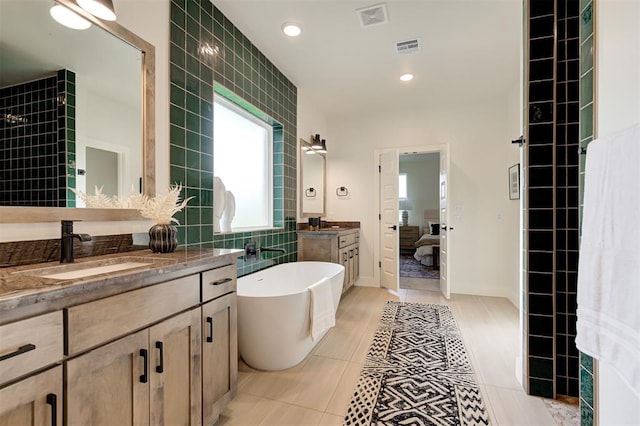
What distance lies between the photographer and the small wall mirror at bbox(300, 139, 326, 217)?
395cm

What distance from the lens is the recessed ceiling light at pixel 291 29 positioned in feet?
8.06

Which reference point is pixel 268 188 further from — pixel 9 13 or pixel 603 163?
pixel 603 163

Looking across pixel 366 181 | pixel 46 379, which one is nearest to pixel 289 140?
pixel 366 181

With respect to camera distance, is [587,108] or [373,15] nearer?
[587,108]

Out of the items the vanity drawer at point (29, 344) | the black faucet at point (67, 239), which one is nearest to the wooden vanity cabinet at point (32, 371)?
the vanity drawer at point (29, 344)

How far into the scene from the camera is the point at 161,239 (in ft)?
5.23

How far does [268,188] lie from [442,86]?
2430 mm

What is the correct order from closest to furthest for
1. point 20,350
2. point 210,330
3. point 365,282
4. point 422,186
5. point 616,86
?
point 20,350 → point 616,86 → point 210,330 → point 365,282 → point 422,186

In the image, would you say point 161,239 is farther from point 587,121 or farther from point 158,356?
point 587,121

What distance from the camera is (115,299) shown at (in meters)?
1.00

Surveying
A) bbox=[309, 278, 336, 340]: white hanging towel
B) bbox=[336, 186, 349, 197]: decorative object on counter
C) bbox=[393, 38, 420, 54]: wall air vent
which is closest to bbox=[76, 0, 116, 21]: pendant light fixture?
bbox=[309, 278, 336, 340]: white hanging towel

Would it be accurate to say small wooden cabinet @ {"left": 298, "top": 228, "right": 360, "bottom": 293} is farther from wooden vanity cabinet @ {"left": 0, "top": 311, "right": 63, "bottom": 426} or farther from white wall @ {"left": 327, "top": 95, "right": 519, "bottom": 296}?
wooden vanity cabinet @ {"left": 0, "top": 311, "right": 63, "bottom": 426}

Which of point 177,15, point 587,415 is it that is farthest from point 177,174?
point 587,415

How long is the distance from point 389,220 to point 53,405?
3.95 meters
